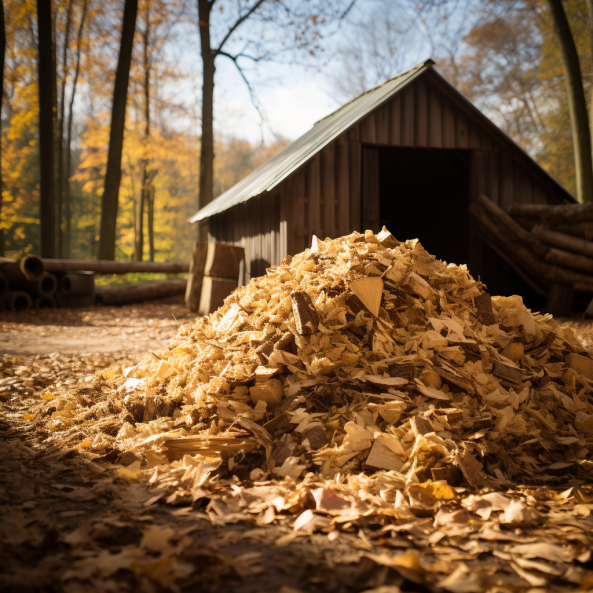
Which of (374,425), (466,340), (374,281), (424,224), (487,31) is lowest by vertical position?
(374,425)

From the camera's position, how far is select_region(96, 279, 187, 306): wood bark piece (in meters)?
12.4

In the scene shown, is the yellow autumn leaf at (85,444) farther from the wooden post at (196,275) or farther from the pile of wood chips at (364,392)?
the wooden post at (196,275)

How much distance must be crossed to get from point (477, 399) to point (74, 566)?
9.11 feet

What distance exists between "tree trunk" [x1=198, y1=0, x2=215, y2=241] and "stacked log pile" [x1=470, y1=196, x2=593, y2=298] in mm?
9740

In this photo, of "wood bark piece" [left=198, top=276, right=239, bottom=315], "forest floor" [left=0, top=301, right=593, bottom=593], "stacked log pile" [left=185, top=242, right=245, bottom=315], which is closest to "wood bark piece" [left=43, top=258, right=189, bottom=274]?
"stacked log pile" [left=185, top=242, right=245, bottom=315]

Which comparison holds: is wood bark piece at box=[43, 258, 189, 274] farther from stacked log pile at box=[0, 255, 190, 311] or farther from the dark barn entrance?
the dark barn entrance

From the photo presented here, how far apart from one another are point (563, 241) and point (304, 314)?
5.52 m

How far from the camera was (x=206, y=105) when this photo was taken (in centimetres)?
→ 1573

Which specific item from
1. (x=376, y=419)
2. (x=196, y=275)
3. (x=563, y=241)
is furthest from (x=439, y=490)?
(x=196, y=275)

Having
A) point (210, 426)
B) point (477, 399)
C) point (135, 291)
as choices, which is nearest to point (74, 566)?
point (210, 426)

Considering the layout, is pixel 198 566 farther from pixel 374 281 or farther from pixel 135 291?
pixel 135 291

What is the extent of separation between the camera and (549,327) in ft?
14.5

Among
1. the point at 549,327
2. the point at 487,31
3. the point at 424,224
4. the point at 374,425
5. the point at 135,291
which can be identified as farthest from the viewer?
the point at 487,31

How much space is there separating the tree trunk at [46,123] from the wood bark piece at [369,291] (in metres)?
12.9
